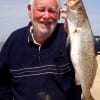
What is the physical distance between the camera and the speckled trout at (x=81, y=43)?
6.02 meters

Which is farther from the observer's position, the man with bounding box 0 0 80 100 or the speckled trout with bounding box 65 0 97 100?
the man with bounding box 0 0 80 100

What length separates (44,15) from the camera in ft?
22.3

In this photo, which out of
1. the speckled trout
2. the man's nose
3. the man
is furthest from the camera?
the man

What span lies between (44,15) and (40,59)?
0.64 m

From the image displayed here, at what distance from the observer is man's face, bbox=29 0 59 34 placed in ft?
22.2

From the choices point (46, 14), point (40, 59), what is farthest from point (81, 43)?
point (40, 59)

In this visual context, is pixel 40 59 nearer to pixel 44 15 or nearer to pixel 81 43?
pixel 44 15

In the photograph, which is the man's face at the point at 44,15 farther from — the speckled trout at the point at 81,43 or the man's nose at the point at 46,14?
the speckled trout at the point at 81,43

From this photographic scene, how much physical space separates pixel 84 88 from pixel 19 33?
4.92ft

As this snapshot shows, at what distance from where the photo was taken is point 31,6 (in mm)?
7094

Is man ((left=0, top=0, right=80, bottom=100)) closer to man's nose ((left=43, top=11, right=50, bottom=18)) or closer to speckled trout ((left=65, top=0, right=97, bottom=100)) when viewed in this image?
man's nose ((left=43, top=11, right=50, bottom=18))

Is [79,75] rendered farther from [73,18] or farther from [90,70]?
[73,18]

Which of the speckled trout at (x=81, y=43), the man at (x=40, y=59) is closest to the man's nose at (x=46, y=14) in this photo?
the man at (x=40, y=59)

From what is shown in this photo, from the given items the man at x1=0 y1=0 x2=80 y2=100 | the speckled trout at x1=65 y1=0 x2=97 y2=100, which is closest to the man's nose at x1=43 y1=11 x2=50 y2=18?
the man at x1=0 y1=0 x2=80 y2=100
